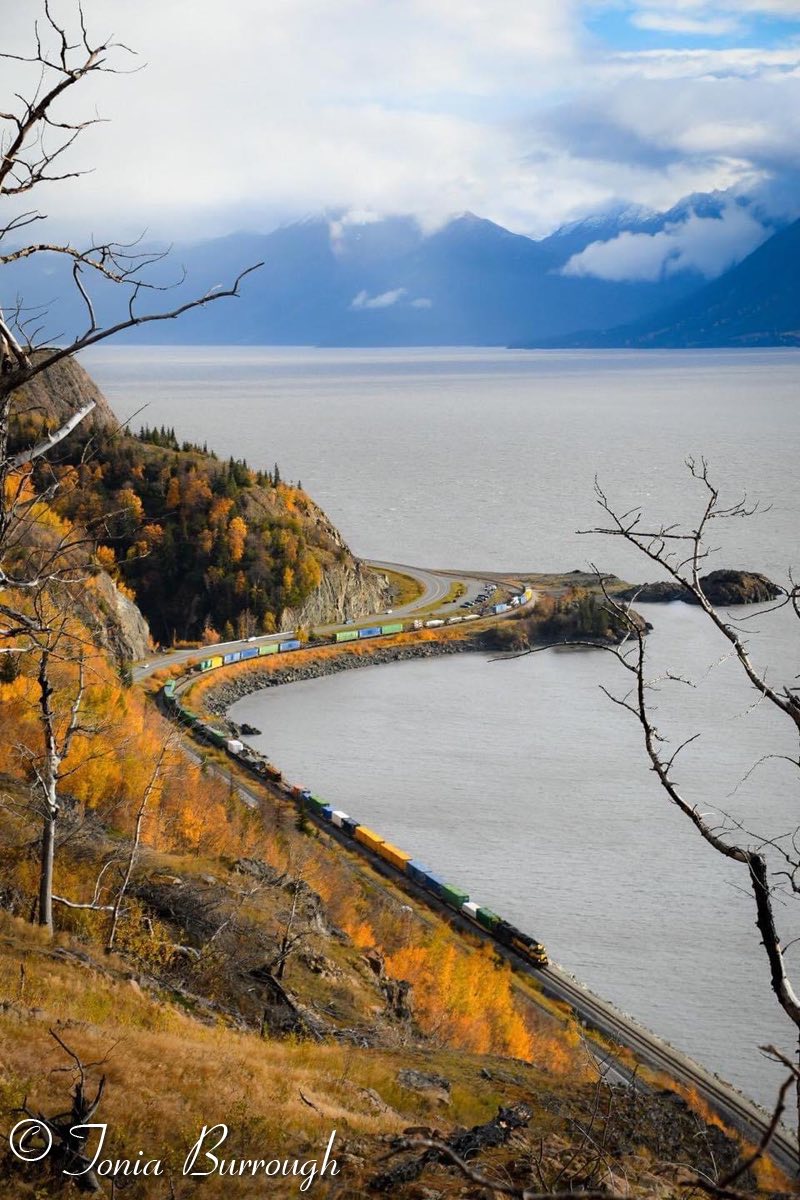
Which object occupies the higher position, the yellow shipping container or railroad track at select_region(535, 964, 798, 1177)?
the yellow shipping container

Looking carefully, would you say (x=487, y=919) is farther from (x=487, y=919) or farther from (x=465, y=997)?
(x=465, y=997)

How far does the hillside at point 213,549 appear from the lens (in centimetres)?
9688

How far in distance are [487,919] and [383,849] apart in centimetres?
819

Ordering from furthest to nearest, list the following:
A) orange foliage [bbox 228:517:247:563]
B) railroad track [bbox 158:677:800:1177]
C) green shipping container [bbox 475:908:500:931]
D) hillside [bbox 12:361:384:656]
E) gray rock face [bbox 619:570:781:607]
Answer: orange foliage [bbox 228:517:247:563]
hillside [bbox 12:361:384:656]
gray rock face [bbox 619:570:781:607]
green shipping container [bbox 475:908:500:931]
railroad track [bbox 158:677:800:1177]

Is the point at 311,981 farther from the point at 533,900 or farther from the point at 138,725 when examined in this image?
the point at 138,725

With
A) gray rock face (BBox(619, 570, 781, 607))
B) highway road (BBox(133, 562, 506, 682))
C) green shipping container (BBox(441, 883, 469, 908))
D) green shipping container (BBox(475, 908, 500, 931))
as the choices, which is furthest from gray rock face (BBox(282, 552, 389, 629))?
green shipping container (BBox(475, 908, 500, 931))

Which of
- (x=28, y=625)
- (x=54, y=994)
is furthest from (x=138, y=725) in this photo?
(x=28, y=625)

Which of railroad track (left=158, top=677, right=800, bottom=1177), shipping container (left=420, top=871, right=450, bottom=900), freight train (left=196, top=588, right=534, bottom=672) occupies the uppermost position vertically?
freight train (left=196, top=588, right=534, bottom=672)

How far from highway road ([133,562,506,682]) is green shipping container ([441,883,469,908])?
3890cm

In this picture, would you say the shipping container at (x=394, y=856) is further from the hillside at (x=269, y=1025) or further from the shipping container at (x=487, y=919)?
the shipping container at (x=487, y=919)

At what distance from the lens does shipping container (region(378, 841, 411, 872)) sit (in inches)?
1769

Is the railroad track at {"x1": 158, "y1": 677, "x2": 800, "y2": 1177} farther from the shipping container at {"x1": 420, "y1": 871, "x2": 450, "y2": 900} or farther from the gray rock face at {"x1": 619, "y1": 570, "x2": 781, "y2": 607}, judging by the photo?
the gray rock face at {"x1": 619, "y1": 570, "x2": 781, "y2": 607}

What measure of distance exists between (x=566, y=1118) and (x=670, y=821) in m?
33.0

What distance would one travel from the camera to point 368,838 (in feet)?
155
